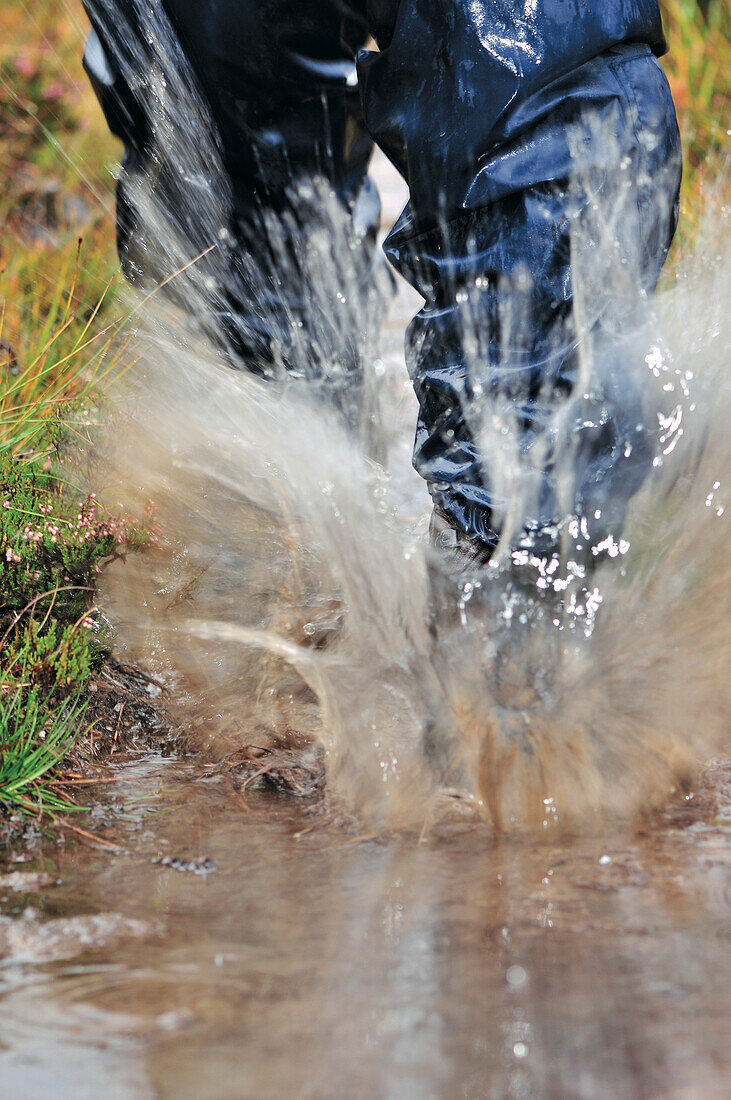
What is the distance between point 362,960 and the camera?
3.50ft

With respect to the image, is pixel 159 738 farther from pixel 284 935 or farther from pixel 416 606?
pixel 284 935

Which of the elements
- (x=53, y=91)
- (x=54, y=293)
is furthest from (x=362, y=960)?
(x=53, y=91)

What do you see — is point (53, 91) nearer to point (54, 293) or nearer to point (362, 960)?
point (54, 293)

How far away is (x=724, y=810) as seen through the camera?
1.45 m

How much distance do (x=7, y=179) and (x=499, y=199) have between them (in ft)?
9.69

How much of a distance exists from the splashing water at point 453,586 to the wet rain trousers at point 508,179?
0.03 metres

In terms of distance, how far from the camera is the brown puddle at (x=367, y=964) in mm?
883

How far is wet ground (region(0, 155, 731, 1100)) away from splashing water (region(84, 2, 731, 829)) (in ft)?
0.39

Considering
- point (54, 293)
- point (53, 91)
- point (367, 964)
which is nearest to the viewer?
point (367, 964)

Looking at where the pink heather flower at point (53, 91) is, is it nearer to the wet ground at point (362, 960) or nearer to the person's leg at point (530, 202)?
the person's leg at point (530, 202)

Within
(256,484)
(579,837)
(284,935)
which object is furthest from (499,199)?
(284,935)

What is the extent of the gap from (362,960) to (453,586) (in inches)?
27.1

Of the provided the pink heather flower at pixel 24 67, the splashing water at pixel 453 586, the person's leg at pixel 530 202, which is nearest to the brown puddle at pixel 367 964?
the splashing water at pixel 453 586

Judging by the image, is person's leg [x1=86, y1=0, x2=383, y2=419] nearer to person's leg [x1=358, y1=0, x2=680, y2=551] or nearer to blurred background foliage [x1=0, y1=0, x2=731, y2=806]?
blurred background foliage [x1=0, y1=0, x2=731, y2=806]
